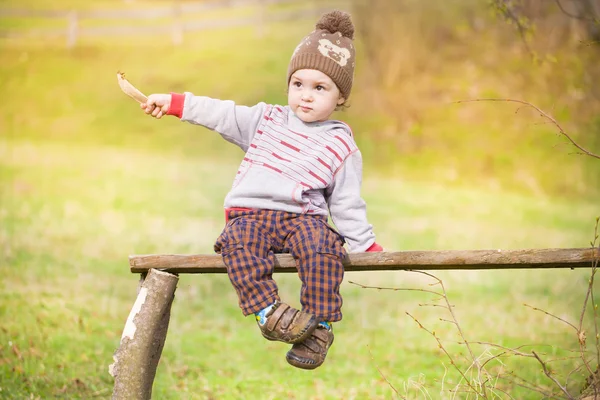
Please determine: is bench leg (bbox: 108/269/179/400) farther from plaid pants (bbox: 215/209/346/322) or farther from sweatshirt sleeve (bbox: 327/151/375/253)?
sweatshirt sleeve (bbox: 327/151/375/253)

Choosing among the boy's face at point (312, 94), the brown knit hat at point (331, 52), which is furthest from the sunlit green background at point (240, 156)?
the brown knit hat at point (331, 52)

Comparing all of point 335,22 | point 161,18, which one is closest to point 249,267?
point 335,22

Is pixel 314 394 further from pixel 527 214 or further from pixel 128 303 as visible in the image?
pixel 527 214

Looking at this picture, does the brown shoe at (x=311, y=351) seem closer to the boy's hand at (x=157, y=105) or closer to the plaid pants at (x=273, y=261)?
the plaid pants at (x=273, y=261)

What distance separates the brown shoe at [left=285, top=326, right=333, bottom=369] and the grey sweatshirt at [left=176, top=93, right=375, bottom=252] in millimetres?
407

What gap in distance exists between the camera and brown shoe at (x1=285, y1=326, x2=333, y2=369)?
3.20 meters

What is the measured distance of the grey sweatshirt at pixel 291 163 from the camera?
3387mm

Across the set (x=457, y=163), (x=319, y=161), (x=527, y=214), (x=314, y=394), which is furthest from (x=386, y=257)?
(x=457, y=163)

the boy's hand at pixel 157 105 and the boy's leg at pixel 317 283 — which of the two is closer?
the boy's leg at pixel 317 283

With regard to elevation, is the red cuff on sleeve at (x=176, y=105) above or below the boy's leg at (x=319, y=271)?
above

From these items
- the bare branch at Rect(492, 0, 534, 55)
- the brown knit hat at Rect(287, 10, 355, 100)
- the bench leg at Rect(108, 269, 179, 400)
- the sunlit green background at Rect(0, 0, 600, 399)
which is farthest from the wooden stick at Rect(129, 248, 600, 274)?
the sunlit green background at Rect(0, 0, 600, 399)

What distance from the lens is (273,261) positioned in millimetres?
3244

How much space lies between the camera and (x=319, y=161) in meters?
3.43

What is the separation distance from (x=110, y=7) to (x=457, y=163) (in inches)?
218
